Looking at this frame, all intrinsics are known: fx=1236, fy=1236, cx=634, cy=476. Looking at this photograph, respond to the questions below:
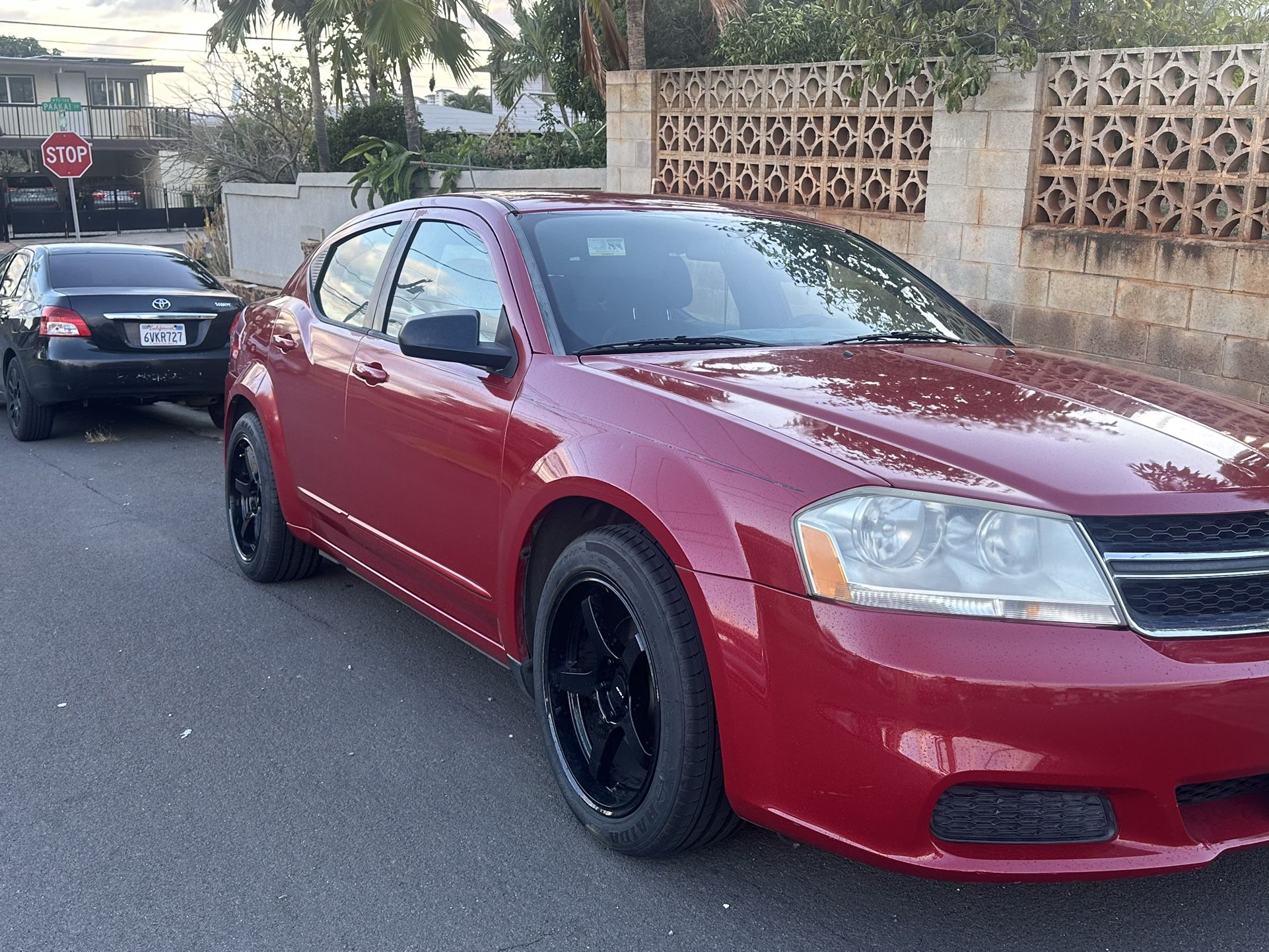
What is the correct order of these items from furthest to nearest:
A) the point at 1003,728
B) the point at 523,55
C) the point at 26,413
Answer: the point at 523,55 < the point at 26,413 < the point at 1003,728

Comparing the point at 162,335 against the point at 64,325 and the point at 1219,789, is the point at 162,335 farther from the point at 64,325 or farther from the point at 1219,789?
the point at 1219,789

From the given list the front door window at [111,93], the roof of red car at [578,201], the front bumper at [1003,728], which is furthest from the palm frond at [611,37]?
the front door window at [111,93]

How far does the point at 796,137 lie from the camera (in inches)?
396

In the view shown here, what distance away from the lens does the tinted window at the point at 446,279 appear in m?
4.01

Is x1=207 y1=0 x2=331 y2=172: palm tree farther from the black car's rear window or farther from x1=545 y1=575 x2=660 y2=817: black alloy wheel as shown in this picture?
x1=545 y1=575 x2=660 y2=817: black alloy wheel

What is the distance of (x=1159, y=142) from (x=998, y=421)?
552cm

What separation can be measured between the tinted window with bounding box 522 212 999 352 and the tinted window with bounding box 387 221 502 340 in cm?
20

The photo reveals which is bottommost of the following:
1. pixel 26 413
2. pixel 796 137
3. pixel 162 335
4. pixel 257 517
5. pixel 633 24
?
pixel 26 413

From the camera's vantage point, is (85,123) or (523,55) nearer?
(523,55)

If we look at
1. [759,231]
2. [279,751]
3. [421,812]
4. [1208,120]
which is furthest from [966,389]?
[1208,120]

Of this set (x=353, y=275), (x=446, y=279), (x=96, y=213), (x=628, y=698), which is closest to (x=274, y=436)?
(x=353, y=275)

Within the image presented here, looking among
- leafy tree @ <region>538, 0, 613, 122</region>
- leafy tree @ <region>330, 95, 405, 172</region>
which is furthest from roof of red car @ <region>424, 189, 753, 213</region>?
leafy tree @ <region>330, 95, 405, 172</region>

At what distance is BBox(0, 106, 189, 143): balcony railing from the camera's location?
138 feet

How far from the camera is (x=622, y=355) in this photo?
3637mm
